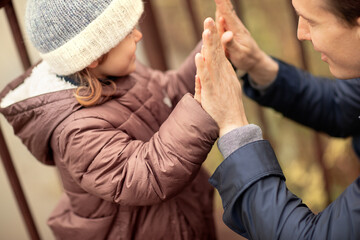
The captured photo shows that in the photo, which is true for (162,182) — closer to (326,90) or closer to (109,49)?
(109,49)

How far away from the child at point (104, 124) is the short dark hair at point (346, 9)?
17.0 inches

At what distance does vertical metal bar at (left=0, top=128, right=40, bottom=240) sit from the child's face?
0.41m

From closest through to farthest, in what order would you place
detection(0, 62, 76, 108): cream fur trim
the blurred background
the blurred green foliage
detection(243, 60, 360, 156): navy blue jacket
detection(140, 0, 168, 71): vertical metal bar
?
1. detection(0, 62, 76, 108): cream fur trim
2. detection(243, 60, 360, 156): navy blue jacket
3. detection(140, 0, 168, 71): vertical metal bar
4. the blurred background
5. the blurred green foliage

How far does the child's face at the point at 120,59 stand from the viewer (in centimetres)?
129

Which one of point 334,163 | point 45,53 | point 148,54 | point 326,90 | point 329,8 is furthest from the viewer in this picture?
point 334,163

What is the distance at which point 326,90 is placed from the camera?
5.85 feet

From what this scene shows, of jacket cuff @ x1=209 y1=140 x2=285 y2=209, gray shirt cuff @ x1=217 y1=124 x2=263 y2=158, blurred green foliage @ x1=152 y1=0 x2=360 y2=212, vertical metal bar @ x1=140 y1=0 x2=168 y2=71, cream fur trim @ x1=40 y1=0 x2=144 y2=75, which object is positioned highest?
cream fur trim @ x1=40 y1=0 x2=144 y2=75

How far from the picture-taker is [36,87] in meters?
1.30

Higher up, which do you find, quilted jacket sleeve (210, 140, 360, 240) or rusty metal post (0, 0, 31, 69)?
rusty metal post (0, 0, 31, 69)

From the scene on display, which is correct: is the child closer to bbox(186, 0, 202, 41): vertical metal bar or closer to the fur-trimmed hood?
the fur-trimmed hood

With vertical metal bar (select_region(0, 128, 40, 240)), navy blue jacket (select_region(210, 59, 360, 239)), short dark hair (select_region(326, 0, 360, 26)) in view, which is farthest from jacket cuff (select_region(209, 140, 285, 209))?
vertical metal bar (select_region(0, 128, 40, 240))

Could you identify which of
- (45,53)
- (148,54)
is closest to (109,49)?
(45,53)

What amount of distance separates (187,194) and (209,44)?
576mm

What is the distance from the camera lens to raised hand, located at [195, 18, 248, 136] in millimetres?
1170
